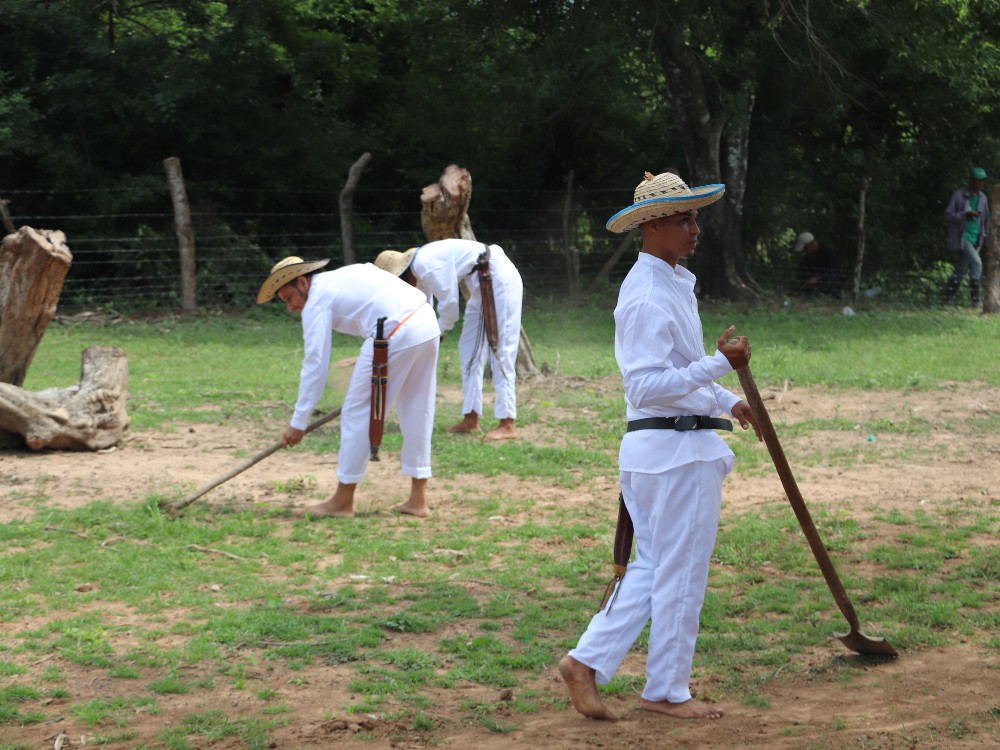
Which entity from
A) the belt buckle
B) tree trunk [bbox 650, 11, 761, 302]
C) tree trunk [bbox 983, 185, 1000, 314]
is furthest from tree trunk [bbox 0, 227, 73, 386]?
tree trunk [bbox 983, 185, 1000, 314]

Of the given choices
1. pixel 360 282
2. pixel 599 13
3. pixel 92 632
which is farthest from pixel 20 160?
pixel 92 632

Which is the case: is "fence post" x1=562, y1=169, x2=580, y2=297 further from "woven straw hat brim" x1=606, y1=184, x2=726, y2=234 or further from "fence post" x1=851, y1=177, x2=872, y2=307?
"woven straw hat brim" x1=606, y1=184, x2=726, y2=234

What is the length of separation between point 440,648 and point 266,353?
9.20 metres

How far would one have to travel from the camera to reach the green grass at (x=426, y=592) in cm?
479

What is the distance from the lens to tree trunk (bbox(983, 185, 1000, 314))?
17.4m

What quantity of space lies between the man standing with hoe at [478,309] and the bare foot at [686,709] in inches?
210

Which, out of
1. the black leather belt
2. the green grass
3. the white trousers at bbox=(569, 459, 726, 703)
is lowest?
the green grass

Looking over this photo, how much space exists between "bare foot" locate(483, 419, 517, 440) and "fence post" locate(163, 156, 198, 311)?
8244mm

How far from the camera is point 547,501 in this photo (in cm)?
779

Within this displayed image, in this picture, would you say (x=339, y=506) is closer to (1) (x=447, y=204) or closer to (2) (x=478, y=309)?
(2) (x=478, y=309)

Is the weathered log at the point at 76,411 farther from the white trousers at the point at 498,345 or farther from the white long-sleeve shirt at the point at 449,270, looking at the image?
the white trousers at the point at 498,345

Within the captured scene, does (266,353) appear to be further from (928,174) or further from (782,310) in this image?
(928,174)

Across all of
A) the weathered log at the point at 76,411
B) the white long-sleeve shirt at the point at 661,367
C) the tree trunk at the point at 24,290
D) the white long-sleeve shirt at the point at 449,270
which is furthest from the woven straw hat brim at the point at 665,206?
the tree trunk at the point at 24,290

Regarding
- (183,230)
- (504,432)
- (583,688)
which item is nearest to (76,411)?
(504,432)
